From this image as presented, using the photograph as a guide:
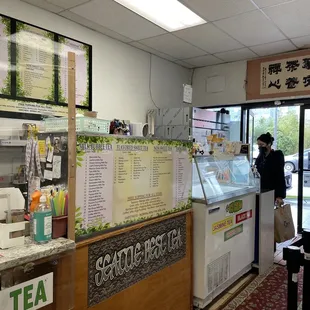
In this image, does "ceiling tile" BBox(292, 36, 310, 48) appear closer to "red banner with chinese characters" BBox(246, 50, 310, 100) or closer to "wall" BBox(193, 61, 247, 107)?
"red banner with chinese characters" BBox(246, 50, 310, 100)

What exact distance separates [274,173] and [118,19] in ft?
9.49

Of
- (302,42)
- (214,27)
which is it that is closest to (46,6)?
(214,27)

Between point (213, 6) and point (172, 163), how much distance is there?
177 centimetres

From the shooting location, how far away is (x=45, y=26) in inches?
130

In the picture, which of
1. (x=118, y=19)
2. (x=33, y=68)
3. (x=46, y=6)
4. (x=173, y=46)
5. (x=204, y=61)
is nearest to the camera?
(x=33, y=68)

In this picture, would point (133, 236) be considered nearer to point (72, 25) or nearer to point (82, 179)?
point (82, 179)

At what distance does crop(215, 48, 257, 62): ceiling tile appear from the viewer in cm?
459

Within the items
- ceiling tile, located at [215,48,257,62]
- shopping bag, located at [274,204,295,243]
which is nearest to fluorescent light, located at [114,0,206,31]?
ceiling tile, located at [215,48,257,62]

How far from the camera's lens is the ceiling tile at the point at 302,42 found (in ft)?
13.2

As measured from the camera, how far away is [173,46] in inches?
174

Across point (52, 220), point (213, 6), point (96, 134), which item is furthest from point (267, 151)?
point (52, 220)

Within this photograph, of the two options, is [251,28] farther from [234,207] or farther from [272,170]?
[234,207]

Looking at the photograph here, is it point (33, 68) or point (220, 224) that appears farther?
point (33, 68)

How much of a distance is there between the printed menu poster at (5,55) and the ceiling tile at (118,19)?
0.72m
